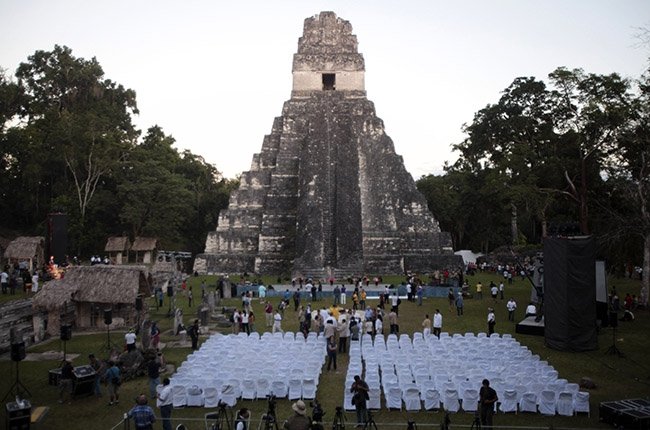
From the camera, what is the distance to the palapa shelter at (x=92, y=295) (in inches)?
824

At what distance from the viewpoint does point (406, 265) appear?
39531mm

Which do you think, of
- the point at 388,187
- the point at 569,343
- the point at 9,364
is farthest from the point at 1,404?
the point at 388,187

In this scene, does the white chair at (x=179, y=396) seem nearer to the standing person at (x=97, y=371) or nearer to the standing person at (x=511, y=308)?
the standing person at (x=97, y=371)

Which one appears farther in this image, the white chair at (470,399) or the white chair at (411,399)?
the white chair at (411,399)

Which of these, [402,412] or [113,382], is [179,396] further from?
[402,412]

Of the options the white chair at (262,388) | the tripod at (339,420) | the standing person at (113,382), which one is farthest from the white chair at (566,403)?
the standing person at (113,382)

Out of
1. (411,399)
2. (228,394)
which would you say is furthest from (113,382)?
(411,399)

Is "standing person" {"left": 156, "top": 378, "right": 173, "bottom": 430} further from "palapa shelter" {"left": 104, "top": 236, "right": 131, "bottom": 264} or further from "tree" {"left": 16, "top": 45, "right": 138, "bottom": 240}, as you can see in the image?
"tree" {"left": 16, "top": 45, "right": 138, "bottom": 240}

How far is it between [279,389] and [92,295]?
11.1 m

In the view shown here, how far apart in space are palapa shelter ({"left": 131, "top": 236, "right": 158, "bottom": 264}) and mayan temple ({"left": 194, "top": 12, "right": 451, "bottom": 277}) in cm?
614

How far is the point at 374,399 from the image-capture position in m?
13.2

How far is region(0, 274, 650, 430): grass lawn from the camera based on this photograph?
1260 cm

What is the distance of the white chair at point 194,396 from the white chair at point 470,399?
607 centimetres

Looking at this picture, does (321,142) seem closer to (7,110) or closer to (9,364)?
(7,110)
